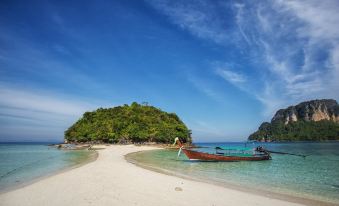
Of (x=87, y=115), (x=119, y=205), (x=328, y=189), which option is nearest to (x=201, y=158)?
(x=328, y=189)

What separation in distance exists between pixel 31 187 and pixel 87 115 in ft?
266

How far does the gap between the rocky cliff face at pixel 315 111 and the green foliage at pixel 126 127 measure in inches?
5239

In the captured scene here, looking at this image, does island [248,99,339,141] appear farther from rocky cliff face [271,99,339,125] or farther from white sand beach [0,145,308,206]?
white sand beach [0,145,308,206]

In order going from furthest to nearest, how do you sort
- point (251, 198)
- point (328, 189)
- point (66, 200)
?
point (328, 189) → point (251, 198) → point (66, 200)

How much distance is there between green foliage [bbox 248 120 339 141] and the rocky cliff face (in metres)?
6.18

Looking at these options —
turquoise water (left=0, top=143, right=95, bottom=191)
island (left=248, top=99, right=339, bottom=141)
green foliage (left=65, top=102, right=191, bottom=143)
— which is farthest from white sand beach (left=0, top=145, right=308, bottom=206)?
island (left=248, top=99, right=339, bottom=141)

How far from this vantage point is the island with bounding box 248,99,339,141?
151375 mm

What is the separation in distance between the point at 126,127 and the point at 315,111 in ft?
509

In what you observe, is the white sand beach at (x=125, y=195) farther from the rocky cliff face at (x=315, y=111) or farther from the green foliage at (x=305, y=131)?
A: the rocky cliff face at (x=315, y=111)

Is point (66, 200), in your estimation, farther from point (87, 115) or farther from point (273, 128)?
point (273, 128)

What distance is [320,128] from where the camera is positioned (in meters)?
157

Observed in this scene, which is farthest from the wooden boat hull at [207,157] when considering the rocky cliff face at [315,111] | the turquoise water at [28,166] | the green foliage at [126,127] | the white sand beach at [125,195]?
the rocky cliff face at [315,111]

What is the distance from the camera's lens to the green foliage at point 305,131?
148m

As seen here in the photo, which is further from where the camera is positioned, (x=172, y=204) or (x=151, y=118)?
→ (x=151, y=118)
